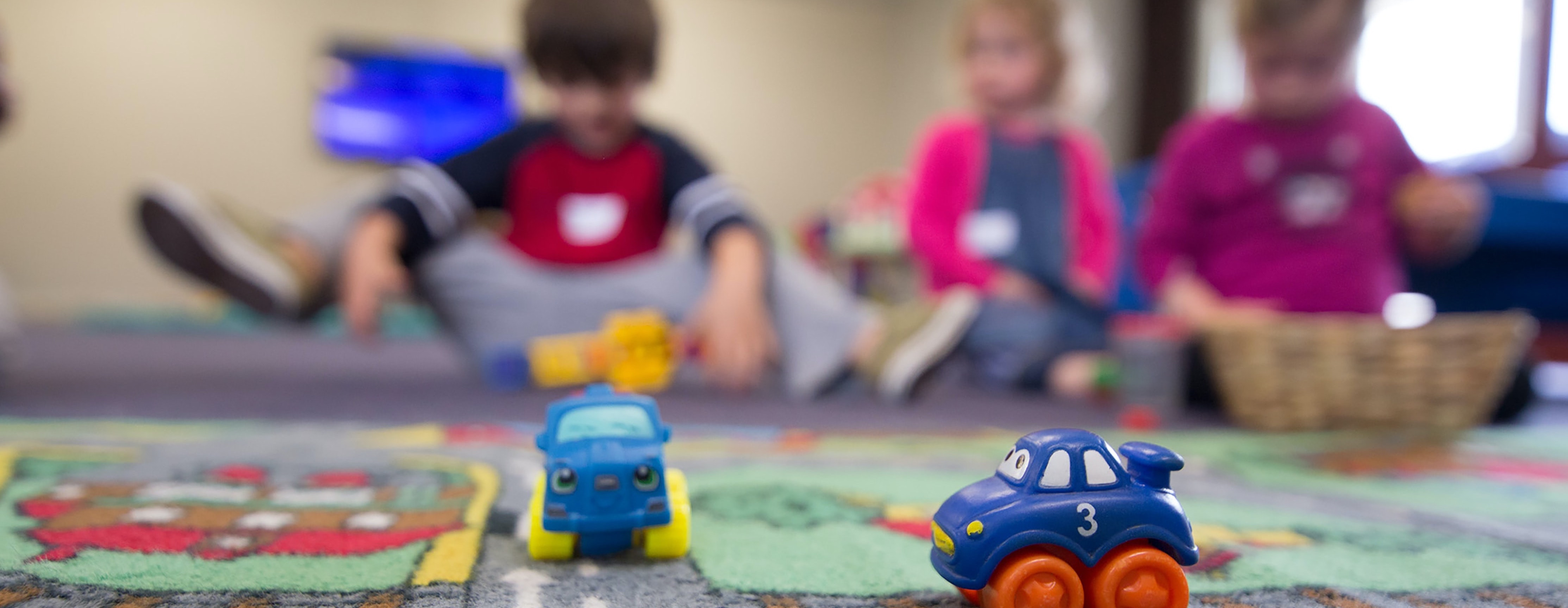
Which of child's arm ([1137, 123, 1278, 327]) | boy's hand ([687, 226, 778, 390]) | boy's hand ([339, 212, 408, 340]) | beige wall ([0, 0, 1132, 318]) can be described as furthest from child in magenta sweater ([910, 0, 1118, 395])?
beige wall ([0, 0, 1132, 318])

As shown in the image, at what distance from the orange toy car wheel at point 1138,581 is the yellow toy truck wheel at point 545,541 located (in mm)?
221

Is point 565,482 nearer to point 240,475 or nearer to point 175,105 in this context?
point 240,475

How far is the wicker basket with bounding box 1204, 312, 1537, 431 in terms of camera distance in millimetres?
902

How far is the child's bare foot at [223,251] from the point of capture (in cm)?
106

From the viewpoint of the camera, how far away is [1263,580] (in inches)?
15.5

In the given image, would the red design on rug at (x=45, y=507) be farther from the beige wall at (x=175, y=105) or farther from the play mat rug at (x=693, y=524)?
the beige wall at (x=175, y=105)

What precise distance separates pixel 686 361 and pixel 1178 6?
2.28m

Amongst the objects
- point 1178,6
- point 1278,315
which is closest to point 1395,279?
point 1278,315

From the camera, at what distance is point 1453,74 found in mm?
2184

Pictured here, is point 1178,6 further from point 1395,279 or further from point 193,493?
point 193,493

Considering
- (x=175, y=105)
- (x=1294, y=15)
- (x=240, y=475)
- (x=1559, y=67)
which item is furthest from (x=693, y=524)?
(x=175, y=105)

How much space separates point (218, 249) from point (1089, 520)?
109cm

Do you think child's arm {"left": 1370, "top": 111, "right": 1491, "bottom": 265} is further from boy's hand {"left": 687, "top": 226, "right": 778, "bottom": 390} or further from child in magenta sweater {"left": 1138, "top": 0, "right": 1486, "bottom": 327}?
boy's hand {"left": 687, "top": 226, "right": 778, "bottom": 390}


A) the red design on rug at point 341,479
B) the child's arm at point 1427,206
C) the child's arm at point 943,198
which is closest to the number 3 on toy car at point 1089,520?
the red design on rug at point 341,479
